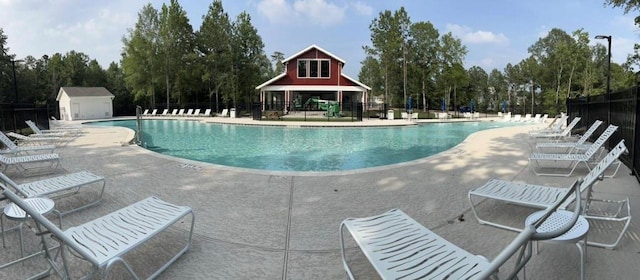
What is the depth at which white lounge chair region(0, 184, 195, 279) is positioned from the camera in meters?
2.42

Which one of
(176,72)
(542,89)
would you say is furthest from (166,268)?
(542,89)

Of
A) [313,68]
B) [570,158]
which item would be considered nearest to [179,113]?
[313,68]

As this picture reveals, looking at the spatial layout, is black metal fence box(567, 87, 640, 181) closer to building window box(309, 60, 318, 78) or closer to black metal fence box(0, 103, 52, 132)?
black metal fence box(0, 103, 52, 132)

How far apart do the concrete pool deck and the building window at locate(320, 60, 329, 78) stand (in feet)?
89.6

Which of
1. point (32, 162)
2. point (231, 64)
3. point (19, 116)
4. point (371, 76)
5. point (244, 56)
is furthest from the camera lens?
point (371, 76)

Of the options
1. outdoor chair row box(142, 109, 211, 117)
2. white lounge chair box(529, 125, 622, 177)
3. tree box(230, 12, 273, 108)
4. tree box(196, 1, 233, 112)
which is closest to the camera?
white lounge chair box(529, 125, 622, 177)

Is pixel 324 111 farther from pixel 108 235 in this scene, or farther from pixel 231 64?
pixel 108 235

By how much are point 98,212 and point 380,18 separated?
4025cm

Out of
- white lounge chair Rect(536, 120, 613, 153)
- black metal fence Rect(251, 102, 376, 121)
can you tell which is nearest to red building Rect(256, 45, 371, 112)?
black metal fence Rect(251, 102, 376, 121)

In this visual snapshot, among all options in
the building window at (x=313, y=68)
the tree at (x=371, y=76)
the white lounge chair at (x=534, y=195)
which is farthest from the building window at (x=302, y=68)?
the white lounge chair at (x=534, y=195)

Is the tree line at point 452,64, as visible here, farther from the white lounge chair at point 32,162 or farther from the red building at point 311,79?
the white lounge chair at point 32,162

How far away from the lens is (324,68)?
35.4 meters

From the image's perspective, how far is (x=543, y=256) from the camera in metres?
3.31

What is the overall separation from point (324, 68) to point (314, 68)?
0.95 m
